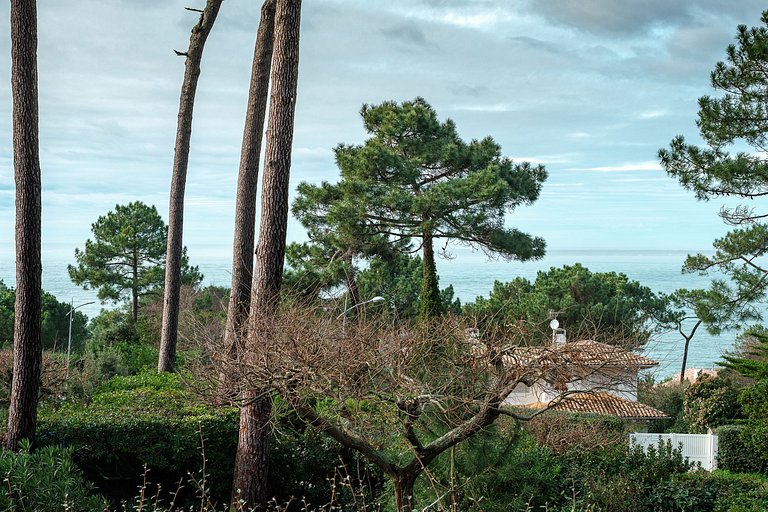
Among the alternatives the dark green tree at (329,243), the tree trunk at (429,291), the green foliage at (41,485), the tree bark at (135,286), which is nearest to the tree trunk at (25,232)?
the green foliage at (41,485)

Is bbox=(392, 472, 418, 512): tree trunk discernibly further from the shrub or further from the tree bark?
the tree bark

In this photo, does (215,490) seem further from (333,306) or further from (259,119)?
(259,119)

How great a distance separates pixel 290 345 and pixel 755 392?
11771 mm

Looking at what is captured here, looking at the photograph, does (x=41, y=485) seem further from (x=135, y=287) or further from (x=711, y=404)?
(x=135, y=287)

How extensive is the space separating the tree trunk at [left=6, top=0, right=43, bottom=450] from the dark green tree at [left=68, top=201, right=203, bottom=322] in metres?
26.7

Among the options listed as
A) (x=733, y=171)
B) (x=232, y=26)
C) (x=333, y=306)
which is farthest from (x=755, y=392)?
(x=232, y=26)

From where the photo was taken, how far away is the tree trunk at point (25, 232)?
8938 millimetres

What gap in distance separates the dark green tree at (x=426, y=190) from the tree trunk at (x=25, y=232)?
15.2 meters

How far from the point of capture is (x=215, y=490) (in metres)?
9.87

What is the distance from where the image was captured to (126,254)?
35656mm

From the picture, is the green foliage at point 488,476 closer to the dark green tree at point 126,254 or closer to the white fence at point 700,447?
the white fence at point 700,447

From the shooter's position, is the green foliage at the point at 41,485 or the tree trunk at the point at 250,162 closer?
the green foliage at the point at 41,485

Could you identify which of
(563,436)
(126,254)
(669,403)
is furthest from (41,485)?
(126,254)

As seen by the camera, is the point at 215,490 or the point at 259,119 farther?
the point at 259,119
